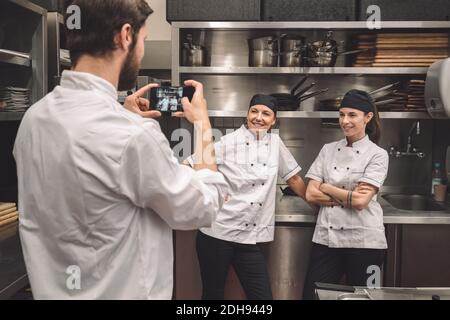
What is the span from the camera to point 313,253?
2.64 metres

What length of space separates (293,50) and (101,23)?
2164 mm

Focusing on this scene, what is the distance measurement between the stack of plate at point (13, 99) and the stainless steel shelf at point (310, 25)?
1.02m

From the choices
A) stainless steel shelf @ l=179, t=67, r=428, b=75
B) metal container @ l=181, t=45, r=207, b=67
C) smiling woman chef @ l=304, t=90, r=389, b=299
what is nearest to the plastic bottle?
stainless steel shelf @ l=179, t=67, r=428, b=75

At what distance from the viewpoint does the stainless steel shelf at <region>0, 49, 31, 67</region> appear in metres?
2.24

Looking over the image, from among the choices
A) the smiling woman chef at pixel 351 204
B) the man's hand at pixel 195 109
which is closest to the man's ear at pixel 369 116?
the smiling woman chef at pixel 351 204

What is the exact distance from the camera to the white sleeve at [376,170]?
251cm

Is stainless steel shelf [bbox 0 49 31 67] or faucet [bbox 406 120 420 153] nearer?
stainless steel shelf [bbox 0 49 31 67]

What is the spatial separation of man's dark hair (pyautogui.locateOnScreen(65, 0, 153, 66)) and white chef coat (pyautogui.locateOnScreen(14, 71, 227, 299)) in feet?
0.22

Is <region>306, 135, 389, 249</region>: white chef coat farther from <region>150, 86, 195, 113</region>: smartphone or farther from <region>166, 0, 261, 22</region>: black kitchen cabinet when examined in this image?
<region>150, 86, 195, 113</region>: smartphone

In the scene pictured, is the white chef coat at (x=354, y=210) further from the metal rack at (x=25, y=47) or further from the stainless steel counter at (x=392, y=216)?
the metal rack at (x=25, y=47)

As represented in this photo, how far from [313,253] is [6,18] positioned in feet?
6.91

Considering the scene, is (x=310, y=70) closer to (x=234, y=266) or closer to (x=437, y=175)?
(x=437, y=175)
